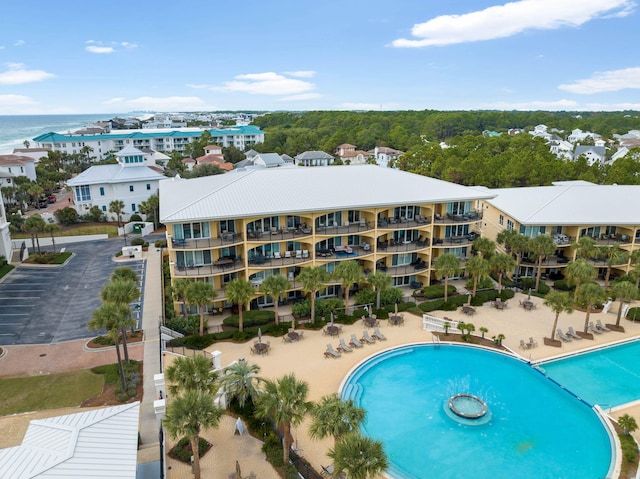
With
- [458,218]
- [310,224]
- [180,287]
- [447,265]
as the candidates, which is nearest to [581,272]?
[447,265]

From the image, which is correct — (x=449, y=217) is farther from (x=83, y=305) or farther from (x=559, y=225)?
(x=83, y=305)

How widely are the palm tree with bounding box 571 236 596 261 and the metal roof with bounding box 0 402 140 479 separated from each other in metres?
40.5

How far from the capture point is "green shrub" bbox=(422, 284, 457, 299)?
134ft

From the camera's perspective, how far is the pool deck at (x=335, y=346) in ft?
72.8

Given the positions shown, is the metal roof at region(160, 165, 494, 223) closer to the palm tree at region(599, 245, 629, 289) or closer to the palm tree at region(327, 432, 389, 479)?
the palm tree at region(599, 245, 629, 289)

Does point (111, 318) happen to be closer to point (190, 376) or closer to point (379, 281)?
point (190, 376)

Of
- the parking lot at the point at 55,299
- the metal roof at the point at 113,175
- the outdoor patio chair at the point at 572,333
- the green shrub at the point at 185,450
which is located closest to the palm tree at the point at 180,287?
the parking lot at the point at 55,299

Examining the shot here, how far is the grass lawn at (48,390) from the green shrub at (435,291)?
27.1 metres

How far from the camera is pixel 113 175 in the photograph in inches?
2827

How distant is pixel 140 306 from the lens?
130 feet

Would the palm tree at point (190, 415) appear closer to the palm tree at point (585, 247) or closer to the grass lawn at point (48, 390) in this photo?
the grass lawn at point (48, 390)

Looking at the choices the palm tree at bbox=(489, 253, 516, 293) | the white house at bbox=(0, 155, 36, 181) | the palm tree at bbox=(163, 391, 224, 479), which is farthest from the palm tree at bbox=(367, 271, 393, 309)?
the white house at bbox=(0, 155, 36, 181)

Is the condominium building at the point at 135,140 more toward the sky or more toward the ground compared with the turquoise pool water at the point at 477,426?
more toward the sky

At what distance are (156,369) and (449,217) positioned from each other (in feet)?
97.8
